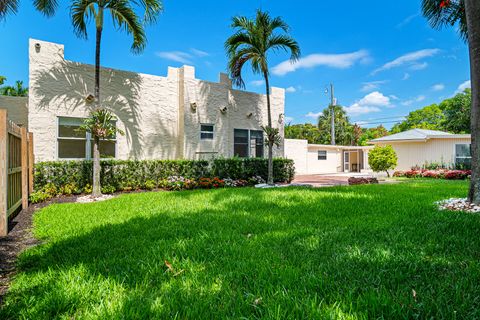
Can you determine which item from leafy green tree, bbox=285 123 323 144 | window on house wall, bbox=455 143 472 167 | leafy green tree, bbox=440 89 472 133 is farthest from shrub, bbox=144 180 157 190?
leafy green tree, bbox=440 89 472 133

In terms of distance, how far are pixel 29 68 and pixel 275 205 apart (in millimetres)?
9203

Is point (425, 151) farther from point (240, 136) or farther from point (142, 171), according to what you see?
point (142, 171)

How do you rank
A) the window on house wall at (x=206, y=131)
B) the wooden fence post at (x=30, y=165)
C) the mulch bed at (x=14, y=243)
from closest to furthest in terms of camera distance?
A: the mulch bed at (x=14, y=243) < the wooden fence post at (x=30, y=165) < the window on house wall at (x=206, y=131)

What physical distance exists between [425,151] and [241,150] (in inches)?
546

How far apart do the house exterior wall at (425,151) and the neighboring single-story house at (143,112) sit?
10.9 m

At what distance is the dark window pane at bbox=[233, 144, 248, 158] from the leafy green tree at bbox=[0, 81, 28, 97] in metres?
23.2

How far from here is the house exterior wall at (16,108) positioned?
10.4 m

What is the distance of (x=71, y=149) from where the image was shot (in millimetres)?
9992

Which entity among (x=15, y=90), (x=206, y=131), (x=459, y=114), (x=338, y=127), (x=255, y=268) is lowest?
(x=255, y=268)

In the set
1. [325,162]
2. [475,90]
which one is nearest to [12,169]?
[475,90]

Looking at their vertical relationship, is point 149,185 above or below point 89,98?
below

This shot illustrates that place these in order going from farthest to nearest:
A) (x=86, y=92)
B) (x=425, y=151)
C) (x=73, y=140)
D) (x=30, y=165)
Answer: (x=425, y=151) → (x=86, y=92) → (x=73, y=140) → (x=30, y=165)

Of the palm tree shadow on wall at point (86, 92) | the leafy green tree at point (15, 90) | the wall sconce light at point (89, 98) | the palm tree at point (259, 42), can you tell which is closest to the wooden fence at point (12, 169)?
the palm tree shadow on wall at point (86, 92)

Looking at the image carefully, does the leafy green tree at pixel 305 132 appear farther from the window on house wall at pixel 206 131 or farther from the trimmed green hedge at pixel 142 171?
the window on house wall at pixel 206 131
